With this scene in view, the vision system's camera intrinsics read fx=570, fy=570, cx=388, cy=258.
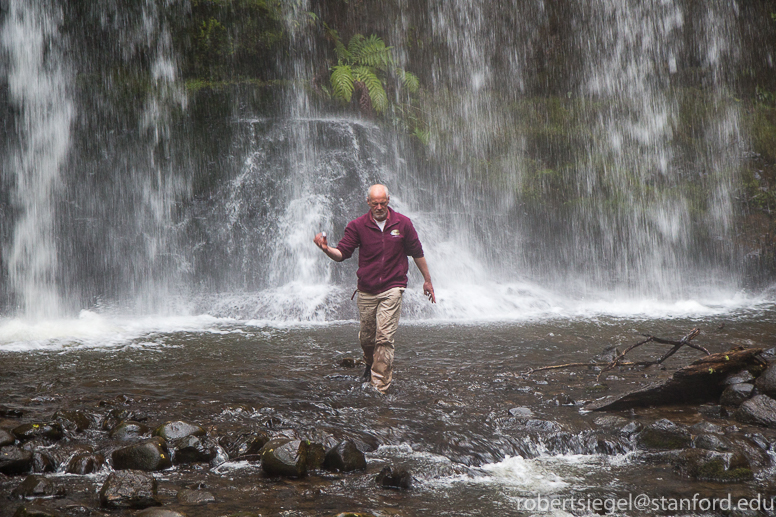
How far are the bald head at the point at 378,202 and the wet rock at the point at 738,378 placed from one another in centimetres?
379

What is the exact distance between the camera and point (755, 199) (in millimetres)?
17344

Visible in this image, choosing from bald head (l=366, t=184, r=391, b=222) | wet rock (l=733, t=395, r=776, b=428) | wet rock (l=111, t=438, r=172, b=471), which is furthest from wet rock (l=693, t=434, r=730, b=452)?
wet rock (l=111, t=438, r=172, b=471)

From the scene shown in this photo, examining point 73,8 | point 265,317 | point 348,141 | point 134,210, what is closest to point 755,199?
point 348,141

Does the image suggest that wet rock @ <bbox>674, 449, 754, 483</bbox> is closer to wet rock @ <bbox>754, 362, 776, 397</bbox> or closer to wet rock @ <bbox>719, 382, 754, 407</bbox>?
wet rock @ <bbox>719, 382, 754, 407</bbox>

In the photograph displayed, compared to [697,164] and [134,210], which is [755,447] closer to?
[134,210]

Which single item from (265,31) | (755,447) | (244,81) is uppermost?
(265,31)

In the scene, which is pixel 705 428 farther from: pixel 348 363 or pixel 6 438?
pixel 6 438

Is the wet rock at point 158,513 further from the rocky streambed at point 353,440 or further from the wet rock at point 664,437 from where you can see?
the wet rock at point 664,437

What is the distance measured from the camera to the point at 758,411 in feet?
16.2

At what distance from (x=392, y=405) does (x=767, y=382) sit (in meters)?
3.56

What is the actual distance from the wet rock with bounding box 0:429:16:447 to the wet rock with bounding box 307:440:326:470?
2.14 metres

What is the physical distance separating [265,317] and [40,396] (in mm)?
6782

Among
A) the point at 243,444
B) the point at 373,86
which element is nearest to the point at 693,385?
the point at 243,444

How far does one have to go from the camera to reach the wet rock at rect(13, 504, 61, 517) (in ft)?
9.88
